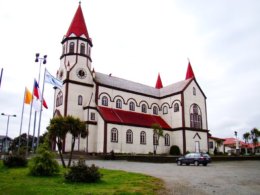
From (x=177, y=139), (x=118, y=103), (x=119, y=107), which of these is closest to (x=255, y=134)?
(x=177, y=139)

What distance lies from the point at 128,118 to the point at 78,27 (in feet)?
59.0

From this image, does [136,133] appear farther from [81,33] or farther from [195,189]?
[195,189]

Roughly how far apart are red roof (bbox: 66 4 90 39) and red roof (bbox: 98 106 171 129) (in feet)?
43.7

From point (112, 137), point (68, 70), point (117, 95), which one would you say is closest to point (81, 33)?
point (68, 70)

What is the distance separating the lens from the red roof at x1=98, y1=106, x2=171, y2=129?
4441 cm

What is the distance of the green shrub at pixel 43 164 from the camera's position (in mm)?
15984

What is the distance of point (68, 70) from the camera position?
44625 millimetres

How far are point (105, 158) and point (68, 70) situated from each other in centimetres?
1584

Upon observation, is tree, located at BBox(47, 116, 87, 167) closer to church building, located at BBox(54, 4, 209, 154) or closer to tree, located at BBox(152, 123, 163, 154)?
church building, located at BBox(54, 4, 209, 154)

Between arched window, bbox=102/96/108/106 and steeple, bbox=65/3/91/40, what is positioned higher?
steeple, bbox=65/3/91/40

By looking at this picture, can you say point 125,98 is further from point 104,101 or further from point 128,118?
point 104,101

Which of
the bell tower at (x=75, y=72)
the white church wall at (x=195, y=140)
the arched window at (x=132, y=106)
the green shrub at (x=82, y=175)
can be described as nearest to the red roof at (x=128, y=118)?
the arched window at (x=132, y=106)

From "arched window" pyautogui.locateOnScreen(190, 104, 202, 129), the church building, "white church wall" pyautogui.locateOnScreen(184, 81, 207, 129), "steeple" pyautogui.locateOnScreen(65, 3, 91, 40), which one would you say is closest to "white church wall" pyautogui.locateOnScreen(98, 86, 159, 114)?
the church building

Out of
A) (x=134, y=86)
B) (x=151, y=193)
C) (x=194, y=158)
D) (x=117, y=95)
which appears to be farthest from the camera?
(x=134, y=86)
